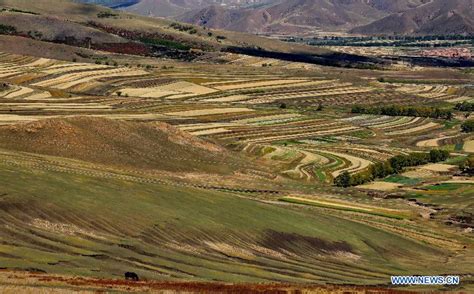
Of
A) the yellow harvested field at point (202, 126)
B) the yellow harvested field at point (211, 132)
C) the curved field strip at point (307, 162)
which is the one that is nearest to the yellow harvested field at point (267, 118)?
the yellow harvested field at point (202, 126)

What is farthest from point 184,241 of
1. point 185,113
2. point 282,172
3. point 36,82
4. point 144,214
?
point 36,82

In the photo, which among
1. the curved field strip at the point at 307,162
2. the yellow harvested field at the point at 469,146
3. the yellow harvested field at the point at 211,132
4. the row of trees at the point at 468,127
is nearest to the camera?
the curved field strip at the point at 307,162

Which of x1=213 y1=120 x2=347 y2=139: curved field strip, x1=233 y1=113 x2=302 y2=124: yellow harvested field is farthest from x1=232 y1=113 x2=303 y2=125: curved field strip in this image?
x1=213 y1=120 x2=347 y2=139: curved field strip

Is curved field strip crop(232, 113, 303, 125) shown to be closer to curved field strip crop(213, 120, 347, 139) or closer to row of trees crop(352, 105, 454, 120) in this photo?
curved field strip crop(213, 120, 347, 139)

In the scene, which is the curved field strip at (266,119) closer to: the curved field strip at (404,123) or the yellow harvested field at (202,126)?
the yellow harvested field at (202,126)

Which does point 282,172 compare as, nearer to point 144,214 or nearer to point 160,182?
point 160,182

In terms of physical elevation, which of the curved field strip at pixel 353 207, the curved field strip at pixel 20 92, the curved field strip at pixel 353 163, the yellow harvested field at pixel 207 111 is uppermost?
the curved field strip at pixel 353 207
